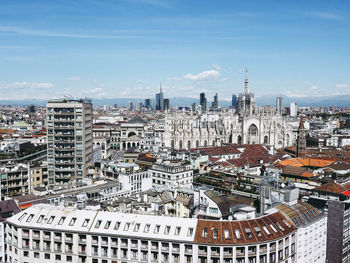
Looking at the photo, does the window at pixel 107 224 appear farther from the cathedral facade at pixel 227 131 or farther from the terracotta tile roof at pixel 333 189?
the cathedral facade at pixel 227 131

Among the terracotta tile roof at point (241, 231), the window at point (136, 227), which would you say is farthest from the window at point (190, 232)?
the window at point (136, 227)

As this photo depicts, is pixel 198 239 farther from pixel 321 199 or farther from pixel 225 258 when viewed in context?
pixel 321 199

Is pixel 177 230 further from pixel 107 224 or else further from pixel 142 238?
pixel 107 224

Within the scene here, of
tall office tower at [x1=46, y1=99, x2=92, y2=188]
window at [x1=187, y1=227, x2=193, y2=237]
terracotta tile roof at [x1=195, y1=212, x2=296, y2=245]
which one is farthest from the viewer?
tall office tower at [x1=46, y1=99, x2=92, y2=188]

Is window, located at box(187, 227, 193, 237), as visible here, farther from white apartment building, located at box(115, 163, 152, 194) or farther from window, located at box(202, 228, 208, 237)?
white apartment building, located at box(115, 163, 152, 194)

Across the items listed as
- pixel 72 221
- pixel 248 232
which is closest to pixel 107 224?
pixel 72 221

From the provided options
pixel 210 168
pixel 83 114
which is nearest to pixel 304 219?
pixel 210 168

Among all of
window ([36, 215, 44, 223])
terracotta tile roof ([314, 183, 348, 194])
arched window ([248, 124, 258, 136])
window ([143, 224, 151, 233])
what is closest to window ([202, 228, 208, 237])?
window ([143, 224, 151, 233])
